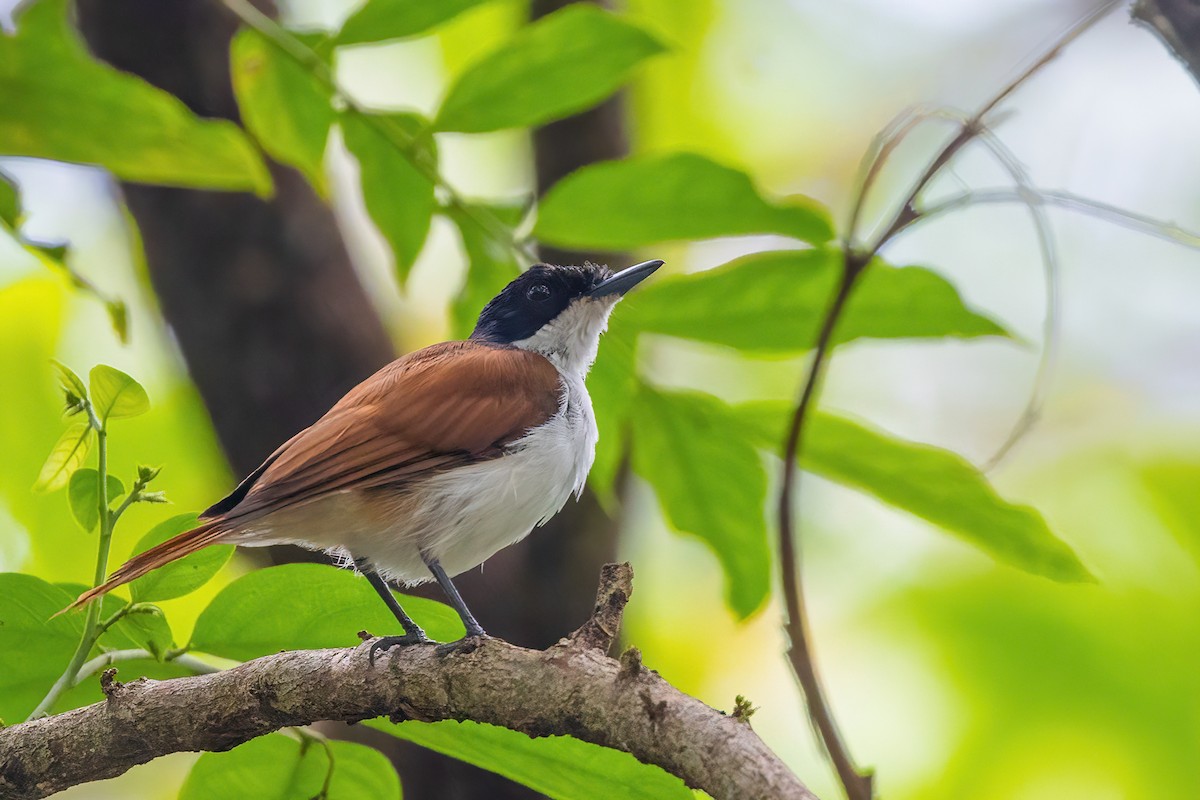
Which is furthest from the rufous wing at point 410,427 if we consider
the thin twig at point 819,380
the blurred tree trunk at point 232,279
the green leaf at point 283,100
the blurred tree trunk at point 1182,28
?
the blurred tree trunk at point 1182,28

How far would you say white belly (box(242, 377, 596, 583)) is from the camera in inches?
115

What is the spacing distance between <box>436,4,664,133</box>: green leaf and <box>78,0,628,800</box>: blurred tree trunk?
1.99 meters

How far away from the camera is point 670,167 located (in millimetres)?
2902

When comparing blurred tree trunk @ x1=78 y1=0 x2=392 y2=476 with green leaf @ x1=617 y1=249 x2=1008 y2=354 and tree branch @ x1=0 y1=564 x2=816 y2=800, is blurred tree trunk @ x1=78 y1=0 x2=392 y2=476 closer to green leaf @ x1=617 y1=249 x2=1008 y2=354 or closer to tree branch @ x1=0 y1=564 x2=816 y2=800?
green leaf @ x1=617 y1=249 x2=1008 y2=354

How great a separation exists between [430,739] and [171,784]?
4.30m

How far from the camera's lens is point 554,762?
2.18 meters

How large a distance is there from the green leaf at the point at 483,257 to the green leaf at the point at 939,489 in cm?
98

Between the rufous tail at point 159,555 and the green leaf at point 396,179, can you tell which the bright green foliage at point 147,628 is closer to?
the rufous tail at point 159,555

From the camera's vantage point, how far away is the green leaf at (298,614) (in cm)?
232

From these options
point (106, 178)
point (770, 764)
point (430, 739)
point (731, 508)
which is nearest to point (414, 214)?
point (731, 508)

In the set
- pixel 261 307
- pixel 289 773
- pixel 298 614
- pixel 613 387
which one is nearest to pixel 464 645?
pixel 298 614

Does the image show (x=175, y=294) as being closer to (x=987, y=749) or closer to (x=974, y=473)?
(x=974, y=473)

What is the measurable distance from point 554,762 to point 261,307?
10.2ft

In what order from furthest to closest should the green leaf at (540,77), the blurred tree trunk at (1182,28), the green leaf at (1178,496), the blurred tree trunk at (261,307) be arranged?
the blurred tree trunk at (261,307) → the green leaf at (1178,496) → the green leaf at (540,77) → the blurred tree trunk at (1182,28)
